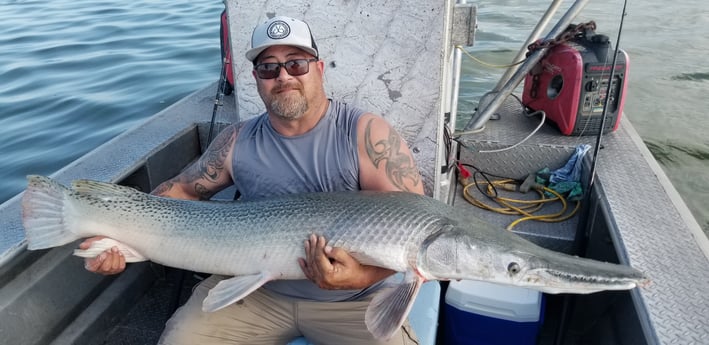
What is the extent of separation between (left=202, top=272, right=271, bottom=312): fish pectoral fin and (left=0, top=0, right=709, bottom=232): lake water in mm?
4266

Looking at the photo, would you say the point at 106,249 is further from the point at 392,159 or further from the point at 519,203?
the point at 519,203

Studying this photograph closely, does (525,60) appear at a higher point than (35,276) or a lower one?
higher

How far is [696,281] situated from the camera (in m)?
2.38

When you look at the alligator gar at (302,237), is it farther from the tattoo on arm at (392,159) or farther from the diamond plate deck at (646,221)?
the diamond plate deck at (646,221)

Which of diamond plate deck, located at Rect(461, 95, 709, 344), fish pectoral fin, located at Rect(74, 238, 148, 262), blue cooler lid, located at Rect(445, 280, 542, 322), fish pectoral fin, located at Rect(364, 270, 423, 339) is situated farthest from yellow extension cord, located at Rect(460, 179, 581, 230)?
fish pectoral fin, located at Rect(74, 238, 148, 262)

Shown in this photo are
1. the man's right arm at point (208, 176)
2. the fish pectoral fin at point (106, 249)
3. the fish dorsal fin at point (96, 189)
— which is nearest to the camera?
the fish pectoral fin at point (106, 249)

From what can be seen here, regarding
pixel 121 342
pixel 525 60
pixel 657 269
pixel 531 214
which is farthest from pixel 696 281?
pixel 121 342

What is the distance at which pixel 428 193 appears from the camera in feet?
11.0

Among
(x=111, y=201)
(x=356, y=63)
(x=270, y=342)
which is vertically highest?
(x=356, y=63)

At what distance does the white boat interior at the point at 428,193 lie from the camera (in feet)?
8.34

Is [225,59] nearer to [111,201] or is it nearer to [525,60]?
[111,201]

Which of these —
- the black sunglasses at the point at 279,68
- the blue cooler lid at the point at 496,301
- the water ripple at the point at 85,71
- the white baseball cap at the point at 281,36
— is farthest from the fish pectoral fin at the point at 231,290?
the water ripple at the point at 85,71

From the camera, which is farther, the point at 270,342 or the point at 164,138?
the point at 164,138

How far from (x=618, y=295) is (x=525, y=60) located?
2.20 meters
